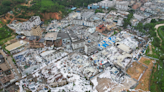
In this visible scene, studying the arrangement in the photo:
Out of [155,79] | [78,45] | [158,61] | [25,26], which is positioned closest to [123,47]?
[158,61]

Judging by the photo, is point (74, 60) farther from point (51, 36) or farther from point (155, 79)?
point (155, 79)

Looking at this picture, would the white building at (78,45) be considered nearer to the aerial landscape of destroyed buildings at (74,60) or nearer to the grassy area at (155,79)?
the aerial landscape of destroyed buildings at (74,60)

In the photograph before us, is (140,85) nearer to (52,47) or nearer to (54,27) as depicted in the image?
(52,47)

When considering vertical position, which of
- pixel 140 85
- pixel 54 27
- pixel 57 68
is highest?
pixel 54 27

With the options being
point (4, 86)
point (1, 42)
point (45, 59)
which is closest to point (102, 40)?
point (45, 59)

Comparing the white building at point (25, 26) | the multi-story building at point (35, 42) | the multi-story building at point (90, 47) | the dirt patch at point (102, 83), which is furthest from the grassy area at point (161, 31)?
the white building at point (25, 26)

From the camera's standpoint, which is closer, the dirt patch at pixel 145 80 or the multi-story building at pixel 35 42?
the dirt patch at pixel 145 80
